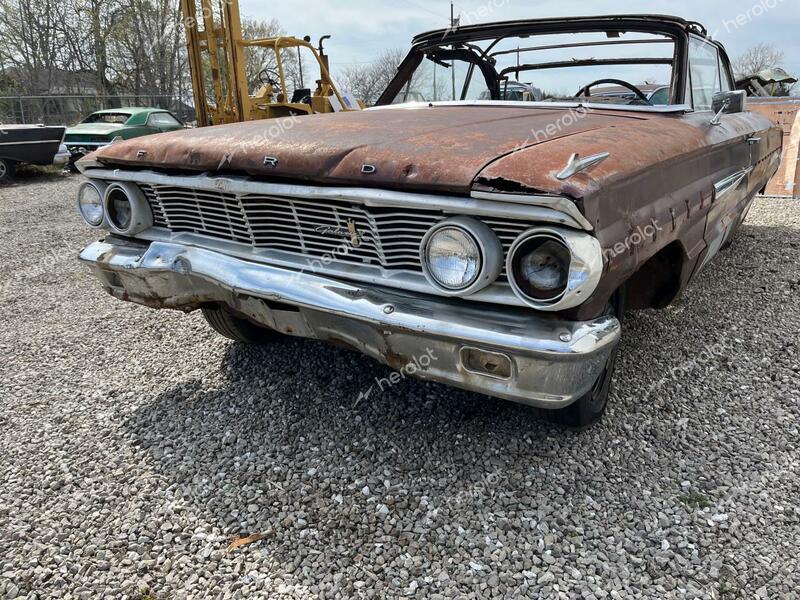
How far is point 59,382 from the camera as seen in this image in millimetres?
3201

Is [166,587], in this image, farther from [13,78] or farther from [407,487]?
[13,78]

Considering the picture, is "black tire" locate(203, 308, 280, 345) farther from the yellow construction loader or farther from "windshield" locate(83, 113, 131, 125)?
"windshield" locate(83, 113, 131, 125)

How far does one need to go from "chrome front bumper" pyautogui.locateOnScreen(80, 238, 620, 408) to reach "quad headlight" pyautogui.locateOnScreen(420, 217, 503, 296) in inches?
3.5

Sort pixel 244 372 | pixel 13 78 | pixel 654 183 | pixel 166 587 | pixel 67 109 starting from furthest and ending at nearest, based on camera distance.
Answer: pixel 13 78, pixel 67 109, pixel 244 372, pixel 654 183, pixel 166 587

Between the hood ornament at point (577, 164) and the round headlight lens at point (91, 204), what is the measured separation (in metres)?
2.19


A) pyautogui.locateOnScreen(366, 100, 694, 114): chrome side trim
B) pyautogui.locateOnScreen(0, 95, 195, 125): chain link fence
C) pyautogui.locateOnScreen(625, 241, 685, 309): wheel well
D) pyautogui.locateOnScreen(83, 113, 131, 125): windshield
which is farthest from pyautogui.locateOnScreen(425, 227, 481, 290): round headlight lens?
pyautogui.locateOnScreen(0, 95, 195, 125): chain link fence

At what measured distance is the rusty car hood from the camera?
1.94 m

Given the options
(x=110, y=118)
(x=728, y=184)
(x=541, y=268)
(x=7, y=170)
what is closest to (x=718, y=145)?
(x=728, y=184)

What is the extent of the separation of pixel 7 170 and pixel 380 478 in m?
13.0

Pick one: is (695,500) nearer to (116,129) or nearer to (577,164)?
(577,164)

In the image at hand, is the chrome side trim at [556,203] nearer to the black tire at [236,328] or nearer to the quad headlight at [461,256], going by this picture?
the quad headlight at [461,256]

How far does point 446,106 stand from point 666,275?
1.52 meters

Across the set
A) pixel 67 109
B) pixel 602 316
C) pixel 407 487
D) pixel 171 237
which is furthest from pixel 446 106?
pixel 67 109

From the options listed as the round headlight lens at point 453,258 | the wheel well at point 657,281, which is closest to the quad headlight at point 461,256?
the round headlight lens at point 453,258
